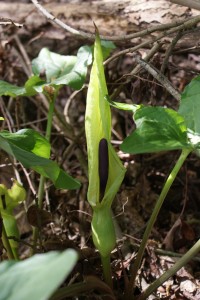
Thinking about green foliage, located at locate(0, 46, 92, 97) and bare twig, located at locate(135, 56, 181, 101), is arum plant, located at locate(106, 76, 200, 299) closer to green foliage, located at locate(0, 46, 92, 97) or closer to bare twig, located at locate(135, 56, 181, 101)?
bare twig, located at locate(135, 56, 181, 101)

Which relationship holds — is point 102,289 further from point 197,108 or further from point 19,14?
point 19,14

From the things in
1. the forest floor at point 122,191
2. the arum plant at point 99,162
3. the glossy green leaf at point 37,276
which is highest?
the glossy green leaf at point 37,276

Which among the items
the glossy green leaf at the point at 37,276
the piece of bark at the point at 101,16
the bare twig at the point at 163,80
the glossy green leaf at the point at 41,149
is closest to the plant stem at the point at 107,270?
the glossy green leaf at the point at 41,149

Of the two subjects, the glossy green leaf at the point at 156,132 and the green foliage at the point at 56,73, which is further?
the green foliage at the point at 56,73

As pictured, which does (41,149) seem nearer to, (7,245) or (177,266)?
(7,245)

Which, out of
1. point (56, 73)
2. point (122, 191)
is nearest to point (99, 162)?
point (56, 73)

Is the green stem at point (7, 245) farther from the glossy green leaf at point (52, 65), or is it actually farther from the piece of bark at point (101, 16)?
the piece of bark at point (101, 16)
